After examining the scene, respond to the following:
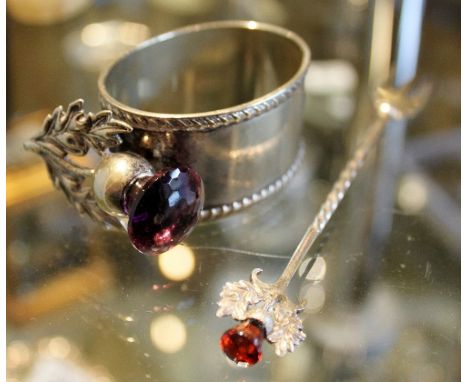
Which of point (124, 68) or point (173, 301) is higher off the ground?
point (124, 68)

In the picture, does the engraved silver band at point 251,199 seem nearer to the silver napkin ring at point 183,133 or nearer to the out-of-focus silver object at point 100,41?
the silver napkin ring at point 183,133

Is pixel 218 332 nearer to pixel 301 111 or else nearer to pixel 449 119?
pixel 301 111

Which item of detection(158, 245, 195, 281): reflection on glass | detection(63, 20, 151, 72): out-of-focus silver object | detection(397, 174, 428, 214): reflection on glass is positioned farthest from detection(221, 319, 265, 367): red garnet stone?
detection(63, 20, 151, 72): out-of-focus silver object

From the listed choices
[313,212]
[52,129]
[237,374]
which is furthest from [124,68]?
[237,374]

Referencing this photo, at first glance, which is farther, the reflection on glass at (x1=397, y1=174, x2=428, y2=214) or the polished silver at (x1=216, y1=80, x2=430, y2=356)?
the reflection on glass at (x1=397, y1=174, x2=428, y2=214)

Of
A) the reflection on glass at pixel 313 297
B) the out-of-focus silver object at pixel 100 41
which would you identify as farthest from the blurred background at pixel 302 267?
the out-of-focus silver object at pixel 100 41

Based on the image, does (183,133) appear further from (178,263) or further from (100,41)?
(100,41)

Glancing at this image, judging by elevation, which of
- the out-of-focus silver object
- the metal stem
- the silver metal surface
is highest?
the silver metal surface

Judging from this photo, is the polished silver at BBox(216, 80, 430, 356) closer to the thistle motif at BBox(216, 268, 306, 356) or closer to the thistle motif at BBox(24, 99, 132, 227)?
the thistle motif at BBox(216, 268, 306, 356)
